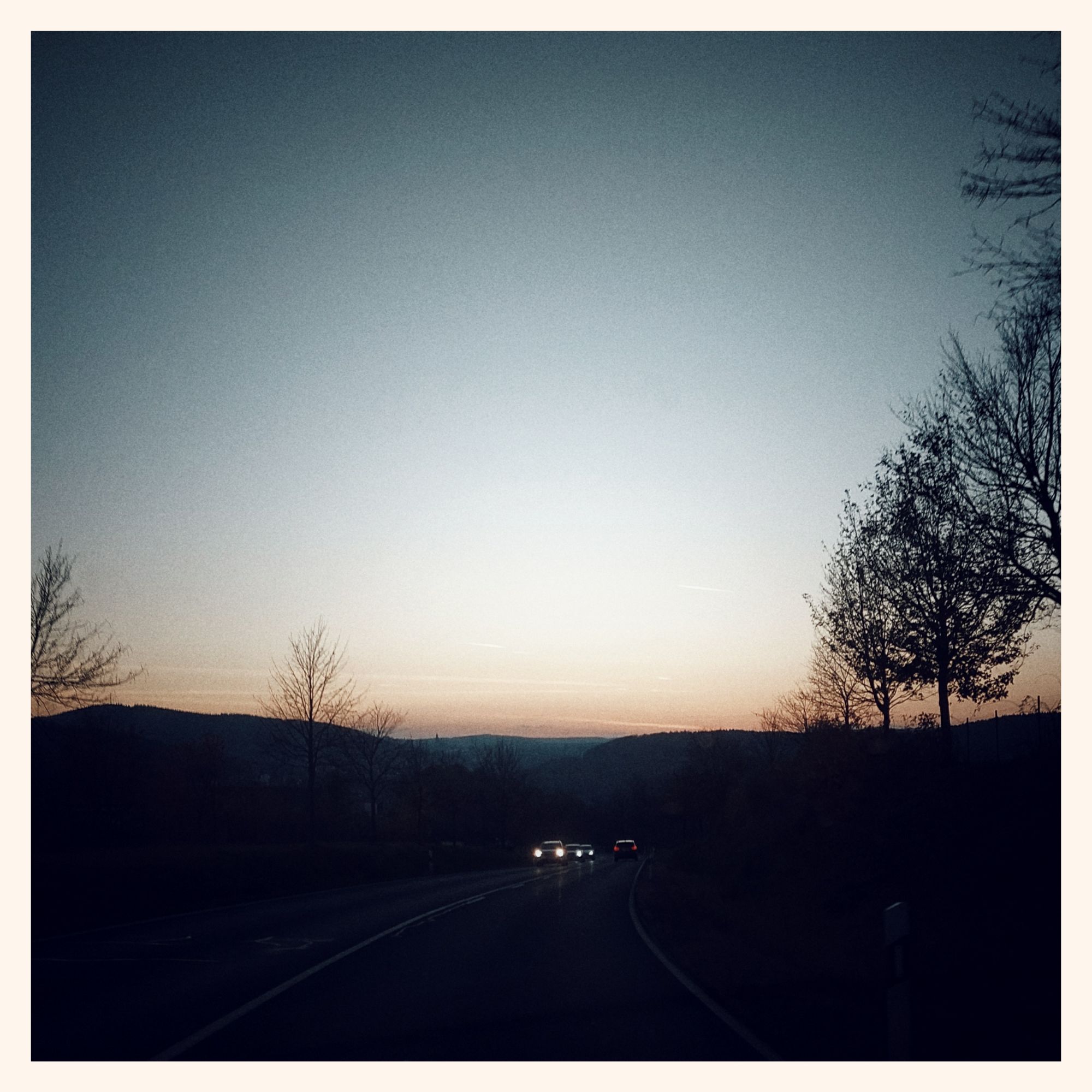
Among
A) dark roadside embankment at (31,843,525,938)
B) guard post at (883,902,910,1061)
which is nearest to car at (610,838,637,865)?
dark roadside embankment at (31,843,525,938)

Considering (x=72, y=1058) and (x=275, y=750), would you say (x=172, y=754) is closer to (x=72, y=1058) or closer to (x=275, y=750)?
(x=275, y=750)

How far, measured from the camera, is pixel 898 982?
20.7 feet

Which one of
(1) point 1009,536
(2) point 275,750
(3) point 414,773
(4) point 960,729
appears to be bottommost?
(3) point 414,773

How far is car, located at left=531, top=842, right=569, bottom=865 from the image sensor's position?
50.5 meters

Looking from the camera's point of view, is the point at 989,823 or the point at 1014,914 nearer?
the point at 1014,914

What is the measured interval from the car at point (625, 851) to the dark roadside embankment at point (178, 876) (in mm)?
23827

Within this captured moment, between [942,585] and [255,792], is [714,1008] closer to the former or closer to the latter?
[942,585]

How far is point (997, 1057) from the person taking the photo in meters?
6.43

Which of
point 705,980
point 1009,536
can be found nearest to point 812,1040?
point 705,980

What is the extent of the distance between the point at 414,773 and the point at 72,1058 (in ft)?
222

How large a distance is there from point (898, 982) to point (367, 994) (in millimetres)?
5555

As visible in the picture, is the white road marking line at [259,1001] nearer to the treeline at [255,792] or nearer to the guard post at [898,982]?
the guard post at [898,982]

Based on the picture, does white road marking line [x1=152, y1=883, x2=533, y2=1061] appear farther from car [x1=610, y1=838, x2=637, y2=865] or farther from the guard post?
car [x1=610, y1=838, x2=637, y2=865]

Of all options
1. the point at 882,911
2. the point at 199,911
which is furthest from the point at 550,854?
the point at 882,911
